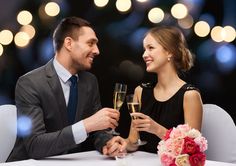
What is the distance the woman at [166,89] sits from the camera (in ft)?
7.87

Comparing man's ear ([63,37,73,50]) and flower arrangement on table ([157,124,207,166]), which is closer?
flower arrangement on table ([157,124,207,166])

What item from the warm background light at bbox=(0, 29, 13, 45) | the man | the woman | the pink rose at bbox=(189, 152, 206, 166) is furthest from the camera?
the warm background light at bbox=(0, 29, 13, 45)

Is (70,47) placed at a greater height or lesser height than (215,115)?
greater

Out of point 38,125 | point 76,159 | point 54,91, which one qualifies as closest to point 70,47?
point 54,91

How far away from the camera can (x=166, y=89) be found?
99.2 inches

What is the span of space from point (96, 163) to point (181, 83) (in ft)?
3.21

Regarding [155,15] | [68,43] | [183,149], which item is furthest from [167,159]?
[155,15]

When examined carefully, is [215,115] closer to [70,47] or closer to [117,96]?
[117,96]

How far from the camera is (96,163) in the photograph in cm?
172

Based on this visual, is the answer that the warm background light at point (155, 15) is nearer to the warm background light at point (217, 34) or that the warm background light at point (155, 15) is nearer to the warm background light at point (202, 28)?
the warm background light at point (202, 28)

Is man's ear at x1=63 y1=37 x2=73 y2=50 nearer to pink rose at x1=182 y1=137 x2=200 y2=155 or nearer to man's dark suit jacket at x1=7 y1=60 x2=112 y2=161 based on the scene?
man's dark suit jacket at x1=7 y1=60 x2=112 y2=161

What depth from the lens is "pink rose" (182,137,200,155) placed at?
4.77 ft

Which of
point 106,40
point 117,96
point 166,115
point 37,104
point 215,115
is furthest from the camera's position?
point 106,40

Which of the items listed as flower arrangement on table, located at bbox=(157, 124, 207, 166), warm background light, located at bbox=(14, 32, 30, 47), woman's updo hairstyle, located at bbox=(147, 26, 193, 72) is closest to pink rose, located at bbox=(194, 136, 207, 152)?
flower arrangement on table, located at bbox=(157, 124, 207, 166)
